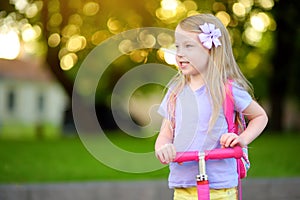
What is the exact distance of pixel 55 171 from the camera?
794 centimetres

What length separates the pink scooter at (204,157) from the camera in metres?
2.75

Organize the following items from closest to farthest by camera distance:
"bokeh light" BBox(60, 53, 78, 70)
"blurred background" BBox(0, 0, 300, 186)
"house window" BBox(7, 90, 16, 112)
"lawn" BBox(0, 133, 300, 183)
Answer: "lawn" BBox(0, 133, 300, 183), "blurred background" BBox(0, 0, 300, 186), "bokeh light" BBox(60, 53, 78, 70), "house window" BBox(7, 90, 16, 112)

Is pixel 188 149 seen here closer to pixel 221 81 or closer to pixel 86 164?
pixel 221 81

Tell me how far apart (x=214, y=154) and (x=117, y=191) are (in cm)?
356

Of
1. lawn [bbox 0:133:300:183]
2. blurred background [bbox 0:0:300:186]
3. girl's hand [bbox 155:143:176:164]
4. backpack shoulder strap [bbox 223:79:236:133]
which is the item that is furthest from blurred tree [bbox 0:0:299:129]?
girl's hand [bbox 155:143:176:164]

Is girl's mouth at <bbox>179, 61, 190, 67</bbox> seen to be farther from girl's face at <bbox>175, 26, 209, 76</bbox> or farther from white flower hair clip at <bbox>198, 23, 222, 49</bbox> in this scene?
white flower hair clip at <bbox>198, 23, 222, 49</bbox>

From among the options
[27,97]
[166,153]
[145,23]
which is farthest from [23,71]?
[166,153]

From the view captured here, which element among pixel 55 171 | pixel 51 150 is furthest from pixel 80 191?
pixel 51 150

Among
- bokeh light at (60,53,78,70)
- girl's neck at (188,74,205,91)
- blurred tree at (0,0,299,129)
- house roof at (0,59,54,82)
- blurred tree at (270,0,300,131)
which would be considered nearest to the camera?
girl's neck at (188,74,205,91)

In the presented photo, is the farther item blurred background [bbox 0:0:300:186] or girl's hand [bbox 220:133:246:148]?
blurred background [bbox 0:0:300:186]

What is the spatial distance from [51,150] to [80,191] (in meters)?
4.78

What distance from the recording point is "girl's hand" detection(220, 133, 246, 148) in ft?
9.01

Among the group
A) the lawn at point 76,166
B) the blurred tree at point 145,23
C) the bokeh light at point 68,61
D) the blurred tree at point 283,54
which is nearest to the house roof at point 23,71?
the bokeh light at point 68,61

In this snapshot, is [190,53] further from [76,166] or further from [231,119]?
[76,166]
